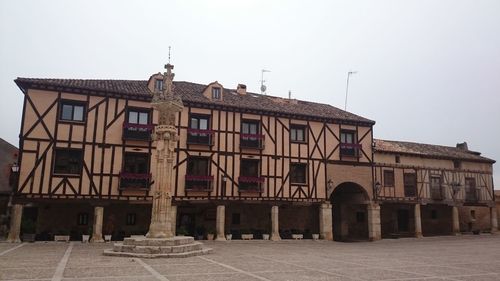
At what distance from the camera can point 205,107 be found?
2269 centimetres

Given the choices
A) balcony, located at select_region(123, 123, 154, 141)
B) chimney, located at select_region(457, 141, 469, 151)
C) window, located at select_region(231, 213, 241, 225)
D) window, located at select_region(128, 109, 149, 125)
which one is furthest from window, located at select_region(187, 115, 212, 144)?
chimney, located at select_region(457, 141, 469, 151)

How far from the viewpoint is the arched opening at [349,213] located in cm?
2709

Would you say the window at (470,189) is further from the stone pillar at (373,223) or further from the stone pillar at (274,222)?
the stone pillar at (274,222)

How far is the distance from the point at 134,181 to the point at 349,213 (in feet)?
52.8

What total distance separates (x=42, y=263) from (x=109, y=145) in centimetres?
1002

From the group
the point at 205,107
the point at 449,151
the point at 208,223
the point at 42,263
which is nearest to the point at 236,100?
the point at 205,107

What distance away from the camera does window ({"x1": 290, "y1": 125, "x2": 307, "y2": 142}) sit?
81.3 feet

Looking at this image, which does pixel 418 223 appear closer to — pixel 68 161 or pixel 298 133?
pixel 298 133

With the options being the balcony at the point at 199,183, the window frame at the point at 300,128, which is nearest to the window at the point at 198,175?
the balcony at the point at 199,183

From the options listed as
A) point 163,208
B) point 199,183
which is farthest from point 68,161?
point 163,208

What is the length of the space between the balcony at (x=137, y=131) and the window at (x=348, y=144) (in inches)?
484

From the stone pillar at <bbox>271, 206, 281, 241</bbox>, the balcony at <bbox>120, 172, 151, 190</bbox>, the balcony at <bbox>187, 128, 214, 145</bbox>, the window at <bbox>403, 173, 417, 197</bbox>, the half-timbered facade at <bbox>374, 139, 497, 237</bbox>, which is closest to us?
the balcony at <bbox>120, 172, 151, 190</bbox>

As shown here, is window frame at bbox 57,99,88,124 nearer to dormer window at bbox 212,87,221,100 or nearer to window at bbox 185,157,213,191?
window at bbox 185,157,213,191

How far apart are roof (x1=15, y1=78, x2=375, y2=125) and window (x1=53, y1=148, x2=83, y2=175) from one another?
316cm
